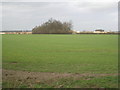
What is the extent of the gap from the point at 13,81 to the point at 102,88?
335 centimetres

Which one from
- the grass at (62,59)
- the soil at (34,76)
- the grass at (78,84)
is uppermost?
the grass at (62,59)

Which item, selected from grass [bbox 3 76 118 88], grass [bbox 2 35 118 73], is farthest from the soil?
grass [bbox 2 35 118 73]

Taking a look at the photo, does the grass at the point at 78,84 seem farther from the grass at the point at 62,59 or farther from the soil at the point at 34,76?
the grass at the point at 62,59

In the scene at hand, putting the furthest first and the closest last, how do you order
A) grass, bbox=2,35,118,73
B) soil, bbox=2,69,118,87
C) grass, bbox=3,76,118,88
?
grass, bbox=2,35,118,73 → soil, bbox=2,69,118,87 → grass, bbox=3,76,118,88

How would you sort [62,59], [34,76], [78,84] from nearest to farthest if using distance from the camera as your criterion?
[78,84]
[34,76]
[62,59]

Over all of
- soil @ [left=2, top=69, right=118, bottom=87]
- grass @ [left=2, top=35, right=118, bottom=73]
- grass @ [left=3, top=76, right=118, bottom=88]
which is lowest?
grass @ [left=3, top=76, right=118, bottom=88]

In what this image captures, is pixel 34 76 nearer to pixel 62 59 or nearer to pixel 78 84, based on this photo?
pixel 78 84

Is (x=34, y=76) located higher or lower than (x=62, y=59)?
lower

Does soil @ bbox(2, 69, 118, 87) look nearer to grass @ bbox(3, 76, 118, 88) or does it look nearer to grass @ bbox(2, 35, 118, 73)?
grass @ bbox(3, 76, 118, 88)

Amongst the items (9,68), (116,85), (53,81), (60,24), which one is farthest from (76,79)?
(60,24)

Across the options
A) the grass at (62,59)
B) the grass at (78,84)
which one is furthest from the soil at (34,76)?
the grass at (62,59)

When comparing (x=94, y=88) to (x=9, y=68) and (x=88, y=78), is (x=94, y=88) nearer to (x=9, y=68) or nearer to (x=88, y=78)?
(x=88, y=78)

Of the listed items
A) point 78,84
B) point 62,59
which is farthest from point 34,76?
point 62,59

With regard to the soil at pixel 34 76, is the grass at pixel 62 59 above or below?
above
